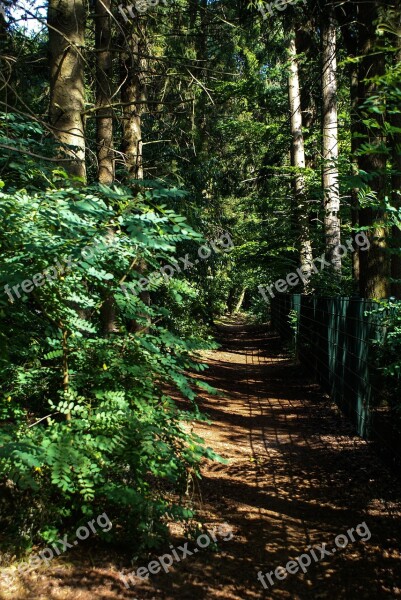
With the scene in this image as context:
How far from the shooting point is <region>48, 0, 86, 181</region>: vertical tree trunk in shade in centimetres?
469

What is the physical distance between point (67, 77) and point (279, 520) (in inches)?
182

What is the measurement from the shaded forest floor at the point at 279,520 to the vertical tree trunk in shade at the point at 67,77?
11.1 feet

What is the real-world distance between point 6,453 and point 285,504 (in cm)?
329

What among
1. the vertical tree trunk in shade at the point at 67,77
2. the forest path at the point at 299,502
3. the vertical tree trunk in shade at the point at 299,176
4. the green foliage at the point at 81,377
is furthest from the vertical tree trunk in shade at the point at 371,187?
the vertical tree trunk in shade at the point at 299,176

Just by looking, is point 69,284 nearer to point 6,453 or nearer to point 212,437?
point 6,453

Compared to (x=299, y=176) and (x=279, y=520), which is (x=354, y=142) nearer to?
(x=299, y=176)

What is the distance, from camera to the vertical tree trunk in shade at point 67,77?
4.69 metres

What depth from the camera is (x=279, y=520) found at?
4.73 metres

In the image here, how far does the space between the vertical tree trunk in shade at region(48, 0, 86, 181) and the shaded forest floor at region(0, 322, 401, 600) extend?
3382mm

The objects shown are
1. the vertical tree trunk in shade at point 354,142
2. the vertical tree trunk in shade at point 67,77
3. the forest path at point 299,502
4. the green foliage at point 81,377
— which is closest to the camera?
the green foliage at point 81,377

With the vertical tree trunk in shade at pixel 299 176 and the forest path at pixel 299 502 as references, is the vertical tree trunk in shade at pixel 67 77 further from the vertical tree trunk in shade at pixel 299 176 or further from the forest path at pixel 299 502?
the vertical tree trunk in shade at pixel 299 176

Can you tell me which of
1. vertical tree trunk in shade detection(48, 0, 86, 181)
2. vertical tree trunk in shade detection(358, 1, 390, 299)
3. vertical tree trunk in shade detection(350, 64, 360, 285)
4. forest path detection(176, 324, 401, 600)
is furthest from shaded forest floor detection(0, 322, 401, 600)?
vertical tree trunk in shade detection(48, 0, 86, 181)

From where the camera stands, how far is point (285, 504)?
5.08 meters

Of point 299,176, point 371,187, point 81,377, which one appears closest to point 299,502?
point 81,377
